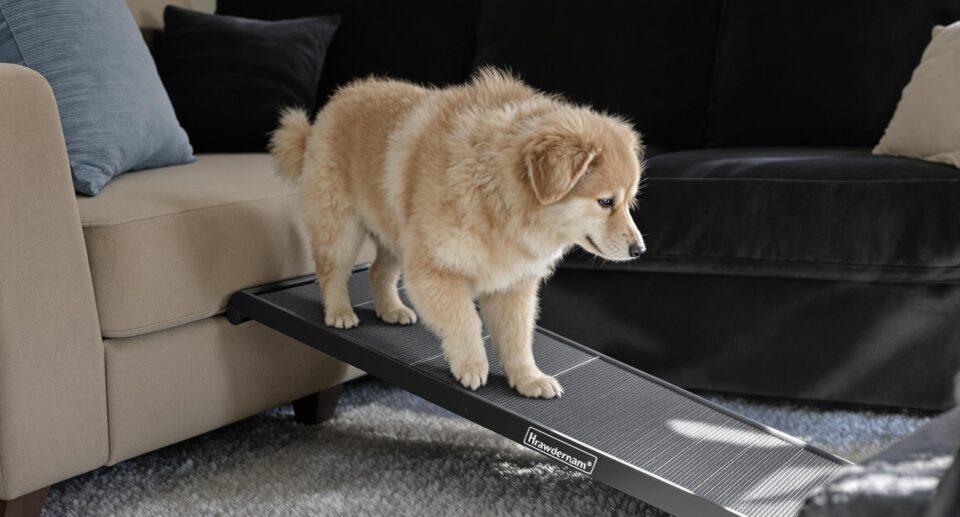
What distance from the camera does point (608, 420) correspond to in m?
1.76

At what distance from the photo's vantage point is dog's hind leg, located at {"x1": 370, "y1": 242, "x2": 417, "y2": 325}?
2.09m

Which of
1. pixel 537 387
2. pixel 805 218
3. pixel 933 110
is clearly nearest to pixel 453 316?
pixel 537 387

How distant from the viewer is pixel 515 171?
1680mm

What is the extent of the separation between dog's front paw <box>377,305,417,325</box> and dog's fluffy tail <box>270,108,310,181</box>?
37 centimetres

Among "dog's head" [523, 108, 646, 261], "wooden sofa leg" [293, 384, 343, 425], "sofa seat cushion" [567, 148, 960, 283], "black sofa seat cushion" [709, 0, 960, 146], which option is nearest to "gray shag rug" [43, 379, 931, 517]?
"wooden sofa leg" [293, 384, 343, 425]

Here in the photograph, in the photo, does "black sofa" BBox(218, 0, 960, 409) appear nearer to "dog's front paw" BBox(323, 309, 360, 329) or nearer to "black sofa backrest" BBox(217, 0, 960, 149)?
"black sofa backrest" BBox(217, 0, 960, 149)

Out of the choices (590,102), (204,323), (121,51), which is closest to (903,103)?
(590,102)

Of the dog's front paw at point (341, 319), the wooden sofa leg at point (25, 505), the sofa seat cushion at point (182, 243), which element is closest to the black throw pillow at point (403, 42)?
the sofa seat cushion at point (182, 243)

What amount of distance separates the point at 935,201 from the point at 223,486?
5.47ft

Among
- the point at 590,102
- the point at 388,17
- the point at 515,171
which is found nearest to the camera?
the point at 515,171

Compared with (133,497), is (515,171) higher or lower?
higher

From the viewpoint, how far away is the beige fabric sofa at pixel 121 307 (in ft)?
5.15

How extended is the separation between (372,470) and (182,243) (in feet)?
2.04

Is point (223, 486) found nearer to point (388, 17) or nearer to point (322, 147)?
point (322, 147)
